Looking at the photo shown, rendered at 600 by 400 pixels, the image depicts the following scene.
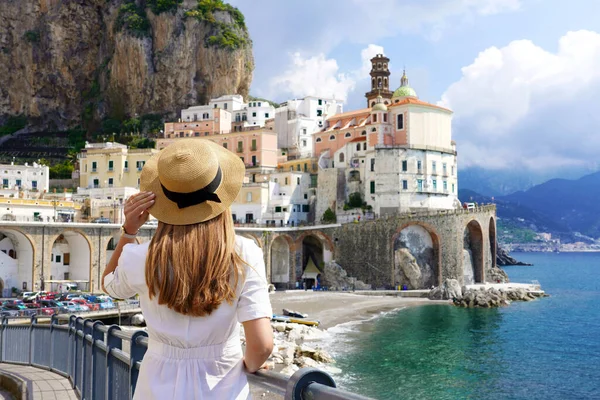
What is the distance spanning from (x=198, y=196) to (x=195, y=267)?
40 cm

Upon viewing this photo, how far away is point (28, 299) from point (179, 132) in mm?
40250

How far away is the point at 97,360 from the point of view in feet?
23.2

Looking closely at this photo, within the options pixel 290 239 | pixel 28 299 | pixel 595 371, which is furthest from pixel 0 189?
pixel 595 371

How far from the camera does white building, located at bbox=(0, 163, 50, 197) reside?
6212 centimetres

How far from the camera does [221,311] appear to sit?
3.46 meters

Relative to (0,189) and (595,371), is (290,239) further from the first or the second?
(595,371)

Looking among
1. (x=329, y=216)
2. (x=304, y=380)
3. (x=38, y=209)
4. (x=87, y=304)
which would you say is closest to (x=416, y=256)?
(x=329, y=216)

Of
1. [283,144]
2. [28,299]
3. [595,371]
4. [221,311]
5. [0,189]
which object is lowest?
[595,371]

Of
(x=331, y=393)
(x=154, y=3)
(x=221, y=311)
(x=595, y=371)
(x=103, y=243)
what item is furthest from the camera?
(x=154, y=3)

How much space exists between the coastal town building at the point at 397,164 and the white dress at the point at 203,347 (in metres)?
55.9

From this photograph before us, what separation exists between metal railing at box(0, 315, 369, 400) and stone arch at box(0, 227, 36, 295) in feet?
123

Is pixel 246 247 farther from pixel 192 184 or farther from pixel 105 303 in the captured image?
pixel 105 303

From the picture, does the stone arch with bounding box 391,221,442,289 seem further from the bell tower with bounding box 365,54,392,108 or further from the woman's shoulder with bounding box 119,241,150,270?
the woman's shoulder with bounding box 119,241,150,270

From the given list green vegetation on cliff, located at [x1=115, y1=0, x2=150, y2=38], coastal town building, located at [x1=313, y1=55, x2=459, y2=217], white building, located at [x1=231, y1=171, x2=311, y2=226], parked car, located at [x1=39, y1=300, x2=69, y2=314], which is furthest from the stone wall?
green vegetation on cliff, located at [x1=115, y1=0, x2=150, y2=38]
